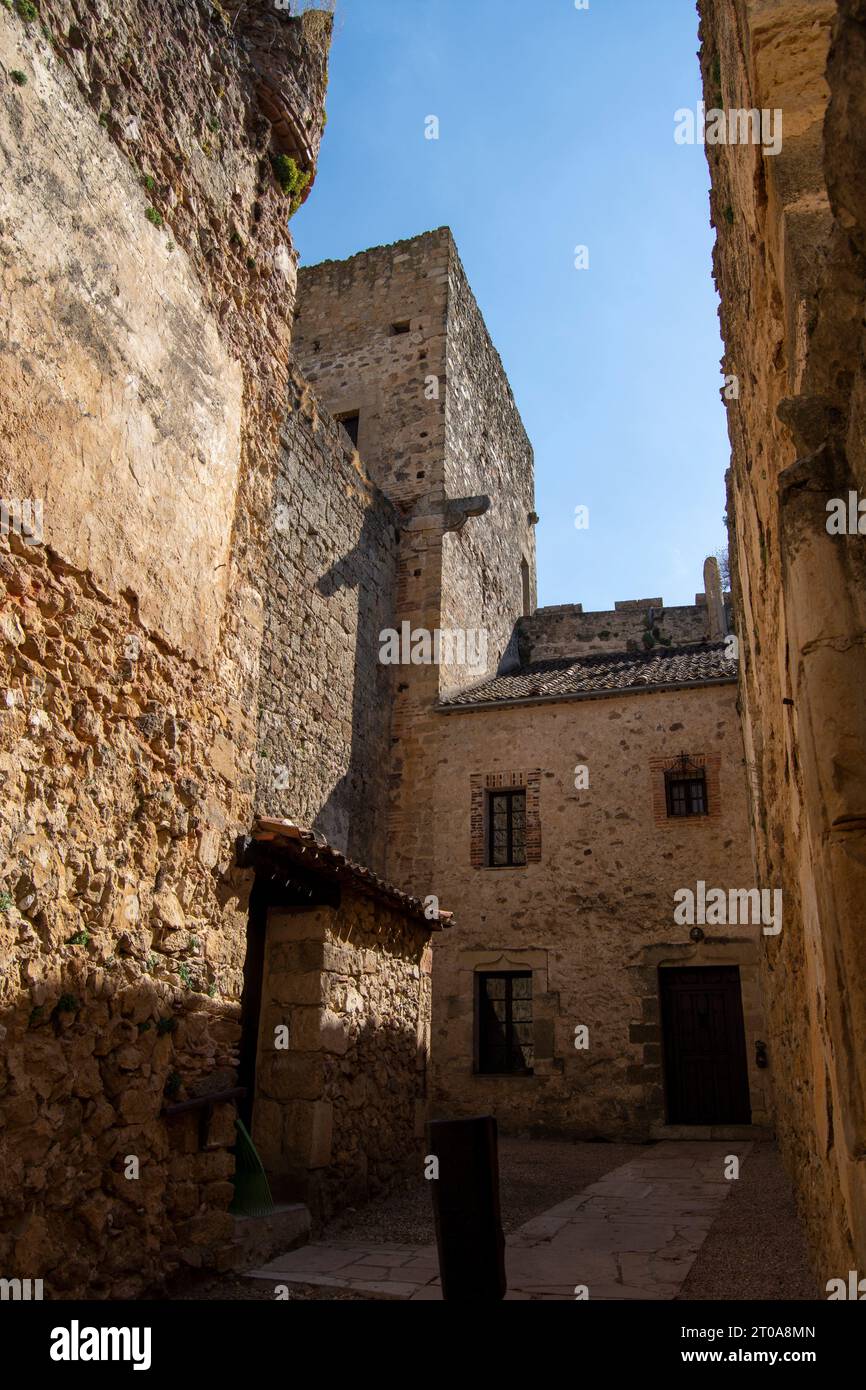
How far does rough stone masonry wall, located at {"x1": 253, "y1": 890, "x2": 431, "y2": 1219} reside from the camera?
6395mm

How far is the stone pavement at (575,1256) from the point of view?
475 centimetres

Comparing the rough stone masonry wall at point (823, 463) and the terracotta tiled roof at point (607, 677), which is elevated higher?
the terracotta tiled roof at point (607, 677)

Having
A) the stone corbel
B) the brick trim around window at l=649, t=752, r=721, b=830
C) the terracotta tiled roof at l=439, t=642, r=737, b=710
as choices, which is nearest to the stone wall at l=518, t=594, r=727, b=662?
the terracotta tiled roof at l=439, t=642, r=737, b=710

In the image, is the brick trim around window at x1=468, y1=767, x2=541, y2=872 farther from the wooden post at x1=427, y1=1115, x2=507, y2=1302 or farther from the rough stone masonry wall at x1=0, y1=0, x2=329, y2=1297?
the wooden post at x1=427, y1=1115, x2=507, y2=1302

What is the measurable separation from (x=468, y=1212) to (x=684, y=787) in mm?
11976

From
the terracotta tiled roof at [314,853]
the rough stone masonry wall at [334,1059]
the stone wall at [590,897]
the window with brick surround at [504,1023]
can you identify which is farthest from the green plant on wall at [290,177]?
the window with brick surround at [504,1023]

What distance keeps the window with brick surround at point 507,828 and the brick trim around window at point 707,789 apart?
6.32 ft

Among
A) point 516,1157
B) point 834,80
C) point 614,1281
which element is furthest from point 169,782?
point 516,1157

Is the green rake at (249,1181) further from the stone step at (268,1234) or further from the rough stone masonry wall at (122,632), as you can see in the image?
the rough stone masonry wall at (122,632)

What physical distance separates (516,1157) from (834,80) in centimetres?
1086

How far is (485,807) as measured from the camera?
1455 centimetres

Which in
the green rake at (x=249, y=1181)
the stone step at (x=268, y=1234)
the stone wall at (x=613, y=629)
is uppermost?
the stone wall at (x=613, y=629)

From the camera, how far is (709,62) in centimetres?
639

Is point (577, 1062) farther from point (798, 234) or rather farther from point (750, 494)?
point (798, 234)
